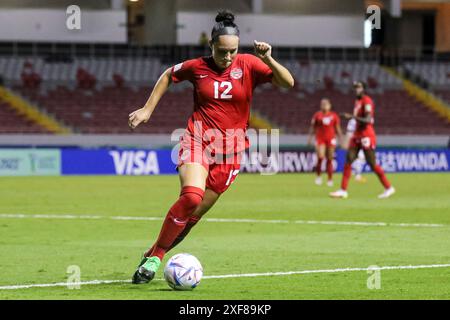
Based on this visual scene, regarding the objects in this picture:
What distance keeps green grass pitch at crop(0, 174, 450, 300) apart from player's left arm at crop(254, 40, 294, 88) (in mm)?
1849

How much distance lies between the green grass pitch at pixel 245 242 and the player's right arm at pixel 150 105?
1491mm

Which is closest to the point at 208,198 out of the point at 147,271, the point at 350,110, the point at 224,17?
the point at 147,271

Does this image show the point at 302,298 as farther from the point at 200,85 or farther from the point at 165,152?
the point at 165,152

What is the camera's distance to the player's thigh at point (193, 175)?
35.0ft

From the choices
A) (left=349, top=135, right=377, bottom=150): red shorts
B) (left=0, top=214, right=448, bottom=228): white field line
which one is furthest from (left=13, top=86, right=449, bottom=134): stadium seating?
(left=0, top=214, right=448, bottom=228): white field line

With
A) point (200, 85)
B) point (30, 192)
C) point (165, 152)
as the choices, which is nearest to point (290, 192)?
point (30, 192)

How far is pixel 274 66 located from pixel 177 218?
64.8 inches

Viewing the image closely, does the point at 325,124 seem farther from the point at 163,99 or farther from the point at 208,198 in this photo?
the point at 208,198

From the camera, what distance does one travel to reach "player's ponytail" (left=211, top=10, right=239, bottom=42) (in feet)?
35.0

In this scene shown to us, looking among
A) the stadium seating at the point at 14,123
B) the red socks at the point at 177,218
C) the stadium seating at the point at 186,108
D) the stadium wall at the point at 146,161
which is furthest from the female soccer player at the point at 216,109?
the stadium seating at the point at 186,108

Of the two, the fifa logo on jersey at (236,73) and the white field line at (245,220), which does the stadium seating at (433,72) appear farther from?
the fifa logo on jersey at (236,73)

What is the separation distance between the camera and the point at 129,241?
15.4 m
